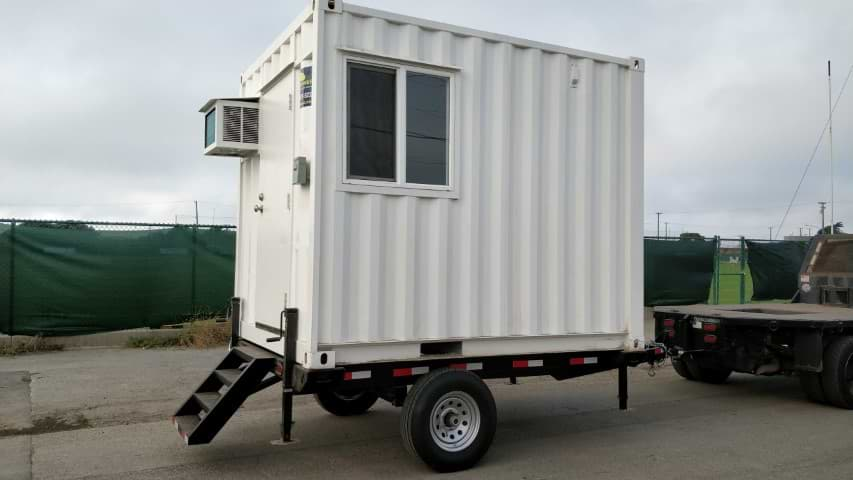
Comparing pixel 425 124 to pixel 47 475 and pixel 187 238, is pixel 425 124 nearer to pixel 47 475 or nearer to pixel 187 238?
pixel 47 475

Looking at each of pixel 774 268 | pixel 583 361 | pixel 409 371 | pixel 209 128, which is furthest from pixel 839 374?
pixel 774 268

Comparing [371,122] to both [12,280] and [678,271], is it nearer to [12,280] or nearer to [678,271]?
[12,280]

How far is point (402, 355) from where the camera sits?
5.64m

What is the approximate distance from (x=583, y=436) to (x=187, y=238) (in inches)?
311

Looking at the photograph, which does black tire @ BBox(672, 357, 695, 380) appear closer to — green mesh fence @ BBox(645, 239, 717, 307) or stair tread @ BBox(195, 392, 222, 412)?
green mesh fence @ BBox(645, 239, 717, 307)

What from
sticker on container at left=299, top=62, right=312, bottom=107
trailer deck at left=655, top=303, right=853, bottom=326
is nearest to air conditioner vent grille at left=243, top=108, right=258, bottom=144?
sticker on container at left=299, top=62, right=312, bottom=107

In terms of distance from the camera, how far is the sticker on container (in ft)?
18.0

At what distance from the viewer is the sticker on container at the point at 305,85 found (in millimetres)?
5488

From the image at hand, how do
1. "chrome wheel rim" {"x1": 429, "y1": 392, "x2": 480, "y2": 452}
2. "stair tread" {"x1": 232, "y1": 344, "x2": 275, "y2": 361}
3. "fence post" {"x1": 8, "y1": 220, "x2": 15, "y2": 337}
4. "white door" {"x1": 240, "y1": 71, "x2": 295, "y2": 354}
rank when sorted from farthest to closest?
"fence post" {"x1": 8, "y1": 220, "x2": 15, "y2": 337} → "stair tread" {"x1": 232, "y1": 344, "x2": 275, "y2": 361} → "white door" {"x1": 240, "y1": 71, "x2": 295, "y2": 354} → "chrome wheel rim" {"x1": 429, "y1": 392, "x2": 480, "y2": 452}

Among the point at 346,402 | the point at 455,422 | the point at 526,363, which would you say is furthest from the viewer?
the point at 346,402

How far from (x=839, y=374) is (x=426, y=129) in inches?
225

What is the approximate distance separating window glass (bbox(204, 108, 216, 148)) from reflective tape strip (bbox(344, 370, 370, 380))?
8.52 ft

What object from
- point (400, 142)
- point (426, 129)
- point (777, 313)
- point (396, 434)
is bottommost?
point (396, 434)

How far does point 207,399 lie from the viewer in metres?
6.06
